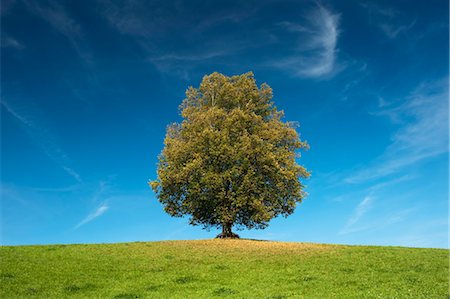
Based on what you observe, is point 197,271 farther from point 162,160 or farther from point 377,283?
point 162,160

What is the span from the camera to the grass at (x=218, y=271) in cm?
2414

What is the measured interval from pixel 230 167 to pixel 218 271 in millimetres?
19645

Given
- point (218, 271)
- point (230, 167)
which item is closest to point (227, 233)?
point (230, 167)

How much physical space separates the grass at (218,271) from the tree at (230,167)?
6.66m

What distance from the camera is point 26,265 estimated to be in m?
31.1

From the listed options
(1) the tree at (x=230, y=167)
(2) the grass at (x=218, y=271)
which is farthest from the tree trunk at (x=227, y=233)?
(2) the grass at (x=218, y=271)

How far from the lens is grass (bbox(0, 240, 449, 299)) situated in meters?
24.1

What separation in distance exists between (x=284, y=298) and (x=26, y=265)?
734 inches

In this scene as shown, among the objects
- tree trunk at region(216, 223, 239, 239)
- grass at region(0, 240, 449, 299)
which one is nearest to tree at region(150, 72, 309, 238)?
tree trunk at region(216, 223, 239, 239)

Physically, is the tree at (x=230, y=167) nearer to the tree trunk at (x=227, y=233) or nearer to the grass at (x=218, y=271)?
the tree trunk at (x=227, y=233)

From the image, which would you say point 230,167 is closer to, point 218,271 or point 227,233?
point 227,233

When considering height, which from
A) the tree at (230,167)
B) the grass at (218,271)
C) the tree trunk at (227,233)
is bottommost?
the grass at (218,271)

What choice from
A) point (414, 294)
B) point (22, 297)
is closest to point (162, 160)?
point (22, 297)

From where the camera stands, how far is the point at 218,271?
99.4 ft
